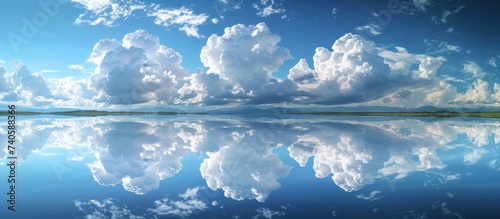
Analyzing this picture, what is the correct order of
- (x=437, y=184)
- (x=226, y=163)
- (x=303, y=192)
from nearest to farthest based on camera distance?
1. (x=303, y=192)
2. (x=437, y=184)
3. (x=226, y=163)

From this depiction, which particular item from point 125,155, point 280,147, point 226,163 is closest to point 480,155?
point 280,147

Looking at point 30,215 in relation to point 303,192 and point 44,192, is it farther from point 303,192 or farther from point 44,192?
point 303,192

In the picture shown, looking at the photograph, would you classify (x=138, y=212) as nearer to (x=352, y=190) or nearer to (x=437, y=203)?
(x=352, y=190)

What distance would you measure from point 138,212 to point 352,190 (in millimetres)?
10618

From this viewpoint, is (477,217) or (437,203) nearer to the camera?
(477,217)

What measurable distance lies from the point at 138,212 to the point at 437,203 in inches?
528

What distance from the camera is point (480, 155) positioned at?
29203 millimetres

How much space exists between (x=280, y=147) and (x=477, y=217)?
21.3 meters

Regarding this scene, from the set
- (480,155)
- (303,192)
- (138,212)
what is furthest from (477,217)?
(480,155)

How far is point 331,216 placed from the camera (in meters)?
13.3

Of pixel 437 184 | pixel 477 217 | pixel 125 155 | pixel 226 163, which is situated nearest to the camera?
pixel 477 217

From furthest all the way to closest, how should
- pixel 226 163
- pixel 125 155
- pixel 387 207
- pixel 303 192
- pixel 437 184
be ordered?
pixel 125 155
pixel 226 163
pixel 437 184
pixel 303 192
pixel 387 207

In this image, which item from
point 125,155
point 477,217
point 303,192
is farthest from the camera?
point 125,155

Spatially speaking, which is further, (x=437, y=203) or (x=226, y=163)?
(x=226, y=163)
